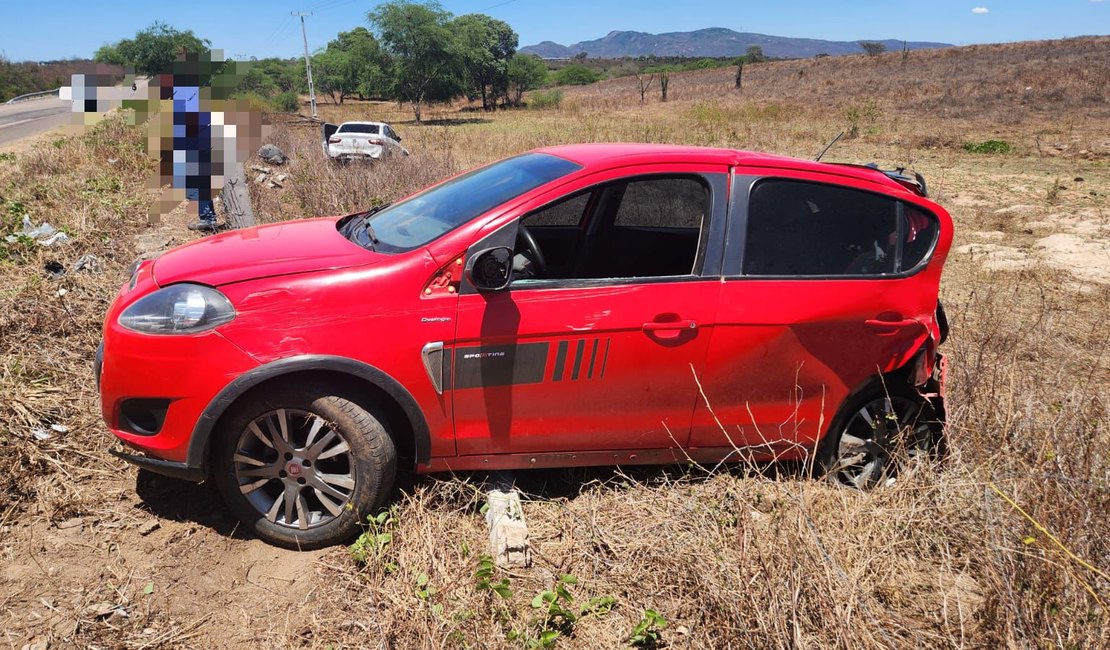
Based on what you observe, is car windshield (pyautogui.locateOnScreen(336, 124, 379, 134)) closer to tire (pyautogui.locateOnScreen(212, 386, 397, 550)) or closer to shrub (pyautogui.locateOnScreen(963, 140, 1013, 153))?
shrub (pyautogui.locateOnScreen(963, 140, 1013, 153))

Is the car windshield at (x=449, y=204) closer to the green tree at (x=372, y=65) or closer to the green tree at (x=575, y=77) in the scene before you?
the green tree at (x=372, y=65)

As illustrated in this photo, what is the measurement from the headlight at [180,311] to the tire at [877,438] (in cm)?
285

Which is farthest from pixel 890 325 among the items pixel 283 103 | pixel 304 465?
pixel 283 103

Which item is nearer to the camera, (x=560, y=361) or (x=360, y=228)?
(x=560, y=361)

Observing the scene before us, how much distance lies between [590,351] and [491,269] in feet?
1.84

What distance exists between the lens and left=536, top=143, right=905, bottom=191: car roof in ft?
10.8

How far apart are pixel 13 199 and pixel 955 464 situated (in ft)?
31.7

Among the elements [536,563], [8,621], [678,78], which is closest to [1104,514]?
[536,563]

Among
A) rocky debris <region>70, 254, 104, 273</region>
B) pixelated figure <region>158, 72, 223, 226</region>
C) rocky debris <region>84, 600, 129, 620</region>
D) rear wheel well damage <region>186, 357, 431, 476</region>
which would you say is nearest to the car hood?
rear wheel well damage <region>186, 357, 431, 476</region>

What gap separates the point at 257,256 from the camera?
311 cm

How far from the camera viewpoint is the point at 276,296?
112 inches

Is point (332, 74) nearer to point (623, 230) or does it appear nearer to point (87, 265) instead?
point (87, 265)

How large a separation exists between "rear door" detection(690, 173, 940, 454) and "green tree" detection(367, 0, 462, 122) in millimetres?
46824

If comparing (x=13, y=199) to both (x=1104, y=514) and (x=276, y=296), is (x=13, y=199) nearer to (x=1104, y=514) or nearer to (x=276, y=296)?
(x=276, y=296)
